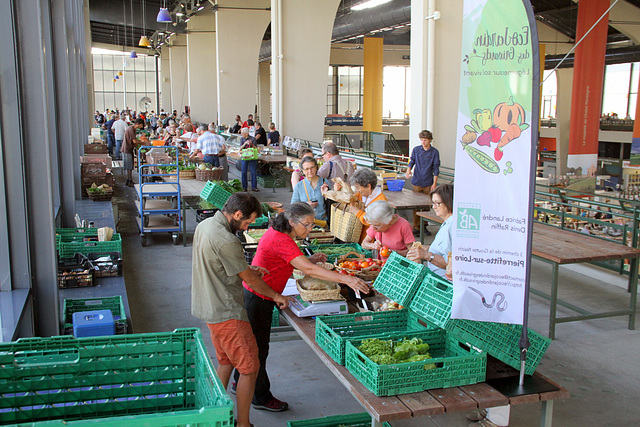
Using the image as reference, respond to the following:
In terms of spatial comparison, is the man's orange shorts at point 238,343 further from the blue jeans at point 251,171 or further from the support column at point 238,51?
the support column at point 238,51

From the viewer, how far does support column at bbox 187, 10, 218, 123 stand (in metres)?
26.3

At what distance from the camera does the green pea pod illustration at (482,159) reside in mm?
2781

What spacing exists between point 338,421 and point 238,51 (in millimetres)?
19081

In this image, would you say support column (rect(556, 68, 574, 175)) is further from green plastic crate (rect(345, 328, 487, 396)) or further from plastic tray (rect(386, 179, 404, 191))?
green plastic crate (rect(345, 328, 487, 396))

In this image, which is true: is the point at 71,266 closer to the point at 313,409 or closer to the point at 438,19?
the point at 313,409

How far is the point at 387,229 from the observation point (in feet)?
16.2

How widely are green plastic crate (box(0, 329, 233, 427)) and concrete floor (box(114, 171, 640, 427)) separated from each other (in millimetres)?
1471

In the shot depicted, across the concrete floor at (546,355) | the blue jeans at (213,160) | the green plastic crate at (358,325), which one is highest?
the blue jeans at (213,160)

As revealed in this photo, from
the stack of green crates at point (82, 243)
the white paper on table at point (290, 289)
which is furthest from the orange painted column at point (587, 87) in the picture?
the white paper on table at point (290, 289)

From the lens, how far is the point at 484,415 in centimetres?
403

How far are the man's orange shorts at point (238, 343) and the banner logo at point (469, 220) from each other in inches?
59.2

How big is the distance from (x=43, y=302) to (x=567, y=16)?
86.4 feet

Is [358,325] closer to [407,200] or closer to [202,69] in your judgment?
[407,200]

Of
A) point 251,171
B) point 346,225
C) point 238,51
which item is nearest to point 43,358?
point 346,225
